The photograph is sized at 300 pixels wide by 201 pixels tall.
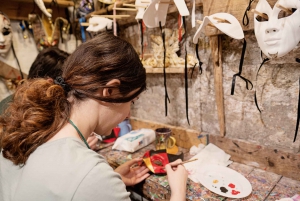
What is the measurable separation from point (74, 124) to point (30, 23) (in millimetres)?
1331

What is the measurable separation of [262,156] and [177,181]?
480 mm

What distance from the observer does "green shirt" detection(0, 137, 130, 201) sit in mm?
537

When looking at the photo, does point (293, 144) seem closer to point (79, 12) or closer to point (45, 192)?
point (45, 192)

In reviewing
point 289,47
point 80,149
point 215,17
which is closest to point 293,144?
point 289,47

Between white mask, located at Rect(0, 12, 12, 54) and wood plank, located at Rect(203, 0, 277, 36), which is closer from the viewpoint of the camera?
wood plank, located at Rect(203, 0, 277, 36)

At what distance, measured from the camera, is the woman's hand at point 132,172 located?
102 cm

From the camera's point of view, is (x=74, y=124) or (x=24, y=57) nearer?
(x=74, y=124)

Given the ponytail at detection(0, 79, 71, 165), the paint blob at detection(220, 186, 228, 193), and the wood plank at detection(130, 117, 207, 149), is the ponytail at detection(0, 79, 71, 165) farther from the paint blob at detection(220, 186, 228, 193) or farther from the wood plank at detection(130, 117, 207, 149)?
the wood plank at detection(130, 117, 207, 149)

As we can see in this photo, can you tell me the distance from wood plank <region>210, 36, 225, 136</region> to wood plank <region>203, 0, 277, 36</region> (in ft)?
0.22

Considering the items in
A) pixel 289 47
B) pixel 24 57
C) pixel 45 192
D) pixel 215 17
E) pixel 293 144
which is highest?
pixel 215 17

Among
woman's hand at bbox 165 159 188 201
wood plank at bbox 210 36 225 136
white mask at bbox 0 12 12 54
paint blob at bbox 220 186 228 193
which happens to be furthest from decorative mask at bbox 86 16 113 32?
paint blob at bbox 220 186 228 193

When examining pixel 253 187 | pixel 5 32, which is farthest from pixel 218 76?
pixel 5 32

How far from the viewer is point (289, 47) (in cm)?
76

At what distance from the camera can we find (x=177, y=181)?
854mm
